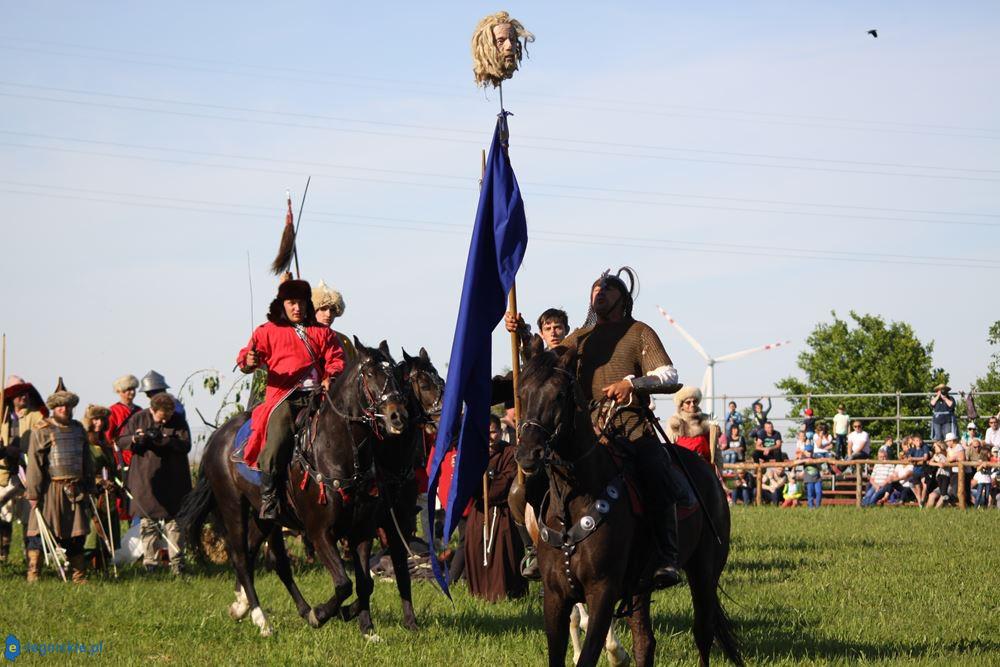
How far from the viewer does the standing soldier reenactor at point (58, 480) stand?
15.8m

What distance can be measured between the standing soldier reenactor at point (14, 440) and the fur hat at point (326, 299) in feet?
17.8

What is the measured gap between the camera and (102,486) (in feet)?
54.3

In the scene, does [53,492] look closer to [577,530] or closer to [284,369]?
[284,369]

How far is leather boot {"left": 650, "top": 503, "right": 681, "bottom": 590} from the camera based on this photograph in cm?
844

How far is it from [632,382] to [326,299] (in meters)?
5.27

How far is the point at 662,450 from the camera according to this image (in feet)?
29.0

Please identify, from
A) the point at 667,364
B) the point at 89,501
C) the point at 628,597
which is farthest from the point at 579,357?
the point at 89,501

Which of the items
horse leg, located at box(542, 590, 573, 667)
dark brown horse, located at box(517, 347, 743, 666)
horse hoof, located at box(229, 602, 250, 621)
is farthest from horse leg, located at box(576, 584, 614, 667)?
horse hoof, located at box(229, 602, 250, 621)

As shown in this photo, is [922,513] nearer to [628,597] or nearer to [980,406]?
[628,597]

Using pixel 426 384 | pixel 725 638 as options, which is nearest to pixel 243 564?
pixel 426 384

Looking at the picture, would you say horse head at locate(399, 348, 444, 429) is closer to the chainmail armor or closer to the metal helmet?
the chainmail armor

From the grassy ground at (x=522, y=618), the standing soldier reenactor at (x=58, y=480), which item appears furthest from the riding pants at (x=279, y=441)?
the standing soldier reenactor at (x=58, y=480)

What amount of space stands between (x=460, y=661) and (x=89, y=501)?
779cm

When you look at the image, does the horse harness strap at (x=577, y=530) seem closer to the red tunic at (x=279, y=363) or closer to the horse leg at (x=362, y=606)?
the horse leg at (x=362, y=606)
